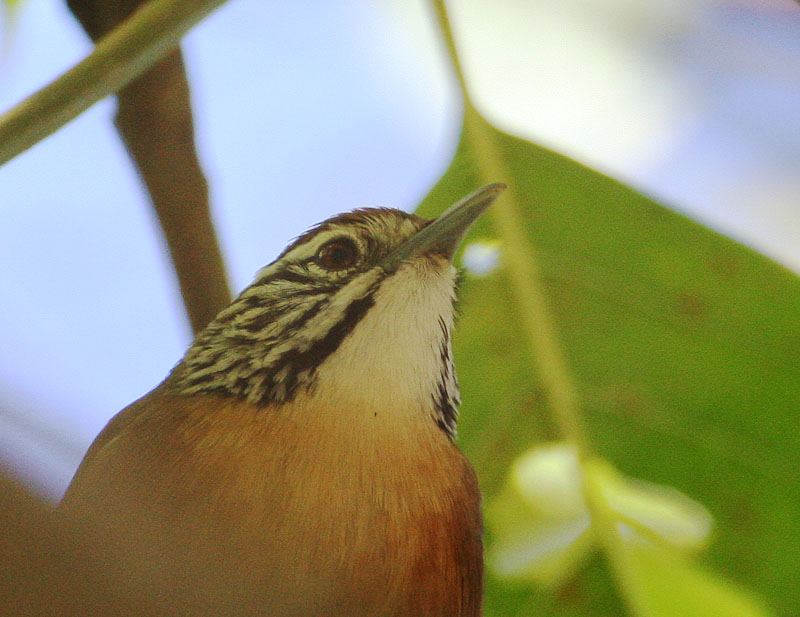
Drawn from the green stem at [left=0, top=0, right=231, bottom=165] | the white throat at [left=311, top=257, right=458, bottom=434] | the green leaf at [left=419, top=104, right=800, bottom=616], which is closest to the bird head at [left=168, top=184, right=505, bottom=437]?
the white throat at [left=311, top=257, right=458, bottom=434]

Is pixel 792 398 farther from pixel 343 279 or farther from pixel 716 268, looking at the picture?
pixel 343 279

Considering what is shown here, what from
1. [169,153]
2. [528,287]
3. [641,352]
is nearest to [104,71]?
[169,153]

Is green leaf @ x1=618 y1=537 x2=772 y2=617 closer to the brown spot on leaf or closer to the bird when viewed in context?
the bird

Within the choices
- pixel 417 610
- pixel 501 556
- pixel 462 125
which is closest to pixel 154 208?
pixel 417 610

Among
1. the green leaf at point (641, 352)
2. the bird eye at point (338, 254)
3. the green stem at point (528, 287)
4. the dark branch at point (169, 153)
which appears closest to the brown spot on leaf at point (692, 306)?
the green leaf at point (641, 352)

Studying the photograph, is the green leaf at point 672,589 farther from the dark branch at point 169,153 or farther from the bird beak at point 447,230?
the dark branch at point 169,153

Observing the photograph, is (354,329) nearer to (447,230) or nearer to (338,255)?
(338,255)
